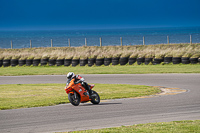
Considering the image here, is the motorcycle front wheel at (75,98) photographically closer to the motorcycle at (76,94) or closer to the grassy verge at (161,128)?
the motorcycle at (76,94)

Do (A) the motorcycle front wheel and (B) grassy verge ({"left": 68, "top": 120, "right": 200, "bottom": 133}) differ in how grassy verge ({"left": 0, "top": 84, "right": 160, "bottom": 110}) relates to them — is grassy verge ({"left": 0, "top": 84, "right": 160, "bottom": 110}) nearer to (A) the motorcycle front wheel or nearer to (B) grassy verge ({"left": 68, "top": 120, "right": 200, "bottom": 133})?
(A) the motorcycle front wheel

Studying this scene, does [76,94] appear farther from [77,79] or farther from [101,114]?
[101,114]

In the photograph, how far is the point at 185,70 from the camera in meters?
26.2

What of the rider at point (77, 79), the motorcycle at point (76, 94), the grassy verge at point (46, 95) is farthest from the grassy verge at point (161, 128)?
the grassy verge at point (46, 95)

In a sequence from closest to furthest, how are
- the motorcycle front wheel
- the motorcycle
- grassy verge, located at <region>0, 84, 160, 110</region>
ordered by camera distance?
the motorcycle, the motorcycle front wheel, grassy verge, located at <region>0, 84, 160, 110</region>

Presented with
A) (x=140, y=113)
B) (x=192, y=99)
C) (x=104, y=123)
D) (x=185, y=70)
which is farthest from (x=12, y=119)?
(x=185, y=70)

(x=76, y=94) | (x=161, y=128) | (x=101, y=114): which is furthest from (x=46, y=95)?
(x=161, y=128)

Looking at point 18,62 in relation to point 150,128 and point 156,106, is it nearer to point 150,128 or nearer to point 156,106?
point 156,106

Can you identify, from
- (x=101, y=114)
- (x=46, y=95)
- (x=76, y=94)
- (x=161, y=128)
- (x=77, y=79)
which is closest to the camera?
(x=161, y=128)

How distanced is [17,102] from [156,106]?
18.5 feet

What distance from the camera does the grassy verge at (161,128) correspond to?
26.4ft

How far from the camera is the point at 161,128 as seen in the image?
8.33 m

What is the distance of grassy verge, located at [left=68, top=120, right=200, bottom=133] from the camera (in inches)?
316

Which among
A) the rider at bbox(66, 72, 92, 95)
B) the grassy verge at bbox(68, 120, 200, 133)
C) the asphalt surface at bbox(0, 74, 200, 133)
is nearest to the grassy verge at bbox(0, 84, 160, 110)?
the asphalt surface at bbox(0, 74, 200, 133)
